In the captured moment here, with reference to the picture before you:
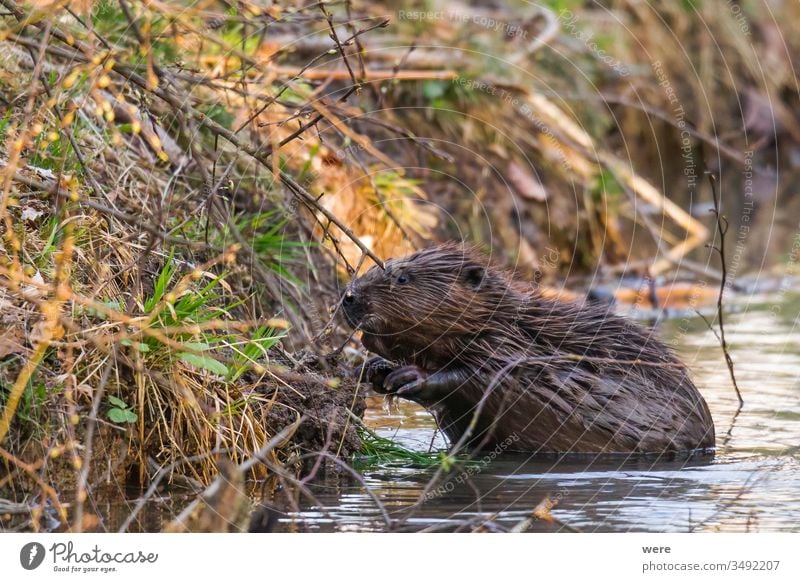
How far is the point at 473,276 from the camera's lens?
5.68m

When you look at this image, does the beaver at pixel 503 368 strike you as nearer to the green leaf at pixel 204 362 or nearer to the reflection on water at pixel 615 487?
the reflection on water at pixel 615 487

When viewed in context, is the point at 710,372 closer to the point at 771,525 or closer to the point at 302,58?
the point at 771,525

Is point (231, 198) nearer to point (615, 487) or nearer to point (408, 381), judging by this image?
point (408, 381)

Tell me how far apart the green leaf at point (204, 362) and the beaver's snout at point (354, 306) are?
88 cm

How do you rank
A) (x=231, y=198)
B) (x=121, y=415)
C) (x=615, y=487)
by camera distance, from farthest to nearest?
(x=231, y=198), (x=615, y=487), (x=121, y=415)

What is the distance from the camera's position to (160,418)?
15.2ft

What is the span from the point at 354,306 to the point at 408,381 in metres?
0.41

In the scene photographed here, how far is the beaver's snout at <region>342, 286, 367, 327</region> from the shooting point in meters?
5.43

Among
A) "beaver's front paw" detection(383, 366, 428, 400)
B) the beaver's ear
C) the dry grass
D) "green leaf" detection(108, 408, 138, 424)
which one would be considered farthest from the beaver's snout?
"green leaf" detection(108, 408, 138, 424)

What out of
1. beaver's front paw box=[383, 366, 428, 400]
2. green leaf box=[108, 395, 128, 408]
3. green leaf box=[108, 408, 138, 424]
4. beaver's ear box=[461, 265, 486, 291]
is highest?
beaver's ear box=[461, 265, 486, 291]
